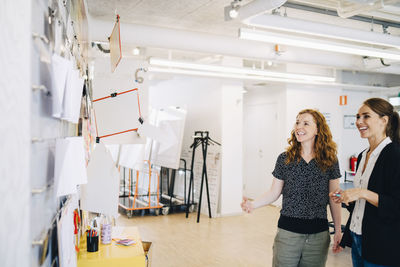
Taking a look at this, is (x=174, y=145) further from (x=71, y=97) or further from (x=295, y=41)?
(x=71, y=97)

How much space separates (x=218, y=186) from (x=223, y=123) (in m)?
1.18

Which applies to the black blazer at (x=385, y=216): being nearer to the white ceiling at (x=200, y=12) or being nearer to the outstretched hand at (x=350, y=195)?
the outstretched hand at (x=350, y=195)

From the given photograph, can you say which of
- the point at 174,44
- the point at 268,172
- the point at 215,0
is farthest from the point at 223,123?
the point at 215,0

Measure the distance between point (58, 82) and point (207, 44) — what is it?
3897 millimetres

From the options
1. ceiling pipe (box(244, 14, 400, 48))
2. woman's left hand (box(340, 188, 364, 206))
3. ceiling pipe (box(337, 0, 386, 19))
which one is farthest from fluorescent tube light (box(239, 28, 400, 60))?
woman's left hand (box(340, 188, 364, 206))

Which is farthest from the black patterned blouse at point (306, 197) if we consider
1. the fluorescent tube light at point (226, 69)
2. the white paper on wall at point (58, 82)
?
the fluorescent tube light at point (226, 69)

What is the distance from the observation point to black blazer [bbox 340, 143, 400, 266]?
72.6 inches

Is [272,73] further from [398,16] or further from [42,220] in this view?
[42,220]

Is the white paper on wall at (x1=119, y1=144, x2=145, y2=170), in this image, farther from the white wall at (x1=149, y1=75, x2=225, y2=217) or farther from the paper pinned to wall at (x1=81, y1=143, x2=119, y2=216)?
the paper pinned to wall at (x1=81, y1=143, x2=119, y2=216)

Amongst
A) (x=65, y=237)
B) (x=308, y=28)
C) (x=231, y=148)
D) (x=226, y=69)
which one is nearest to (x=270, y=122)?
(x=231, y=148)

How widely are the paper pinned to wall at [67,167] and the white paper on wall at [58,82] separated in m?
0.10

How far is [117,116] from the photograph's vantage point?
6.62 ft

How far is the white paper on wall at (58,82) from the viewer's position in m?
0.97

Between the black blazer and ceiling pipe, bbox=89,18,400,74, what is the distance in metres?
3.16
